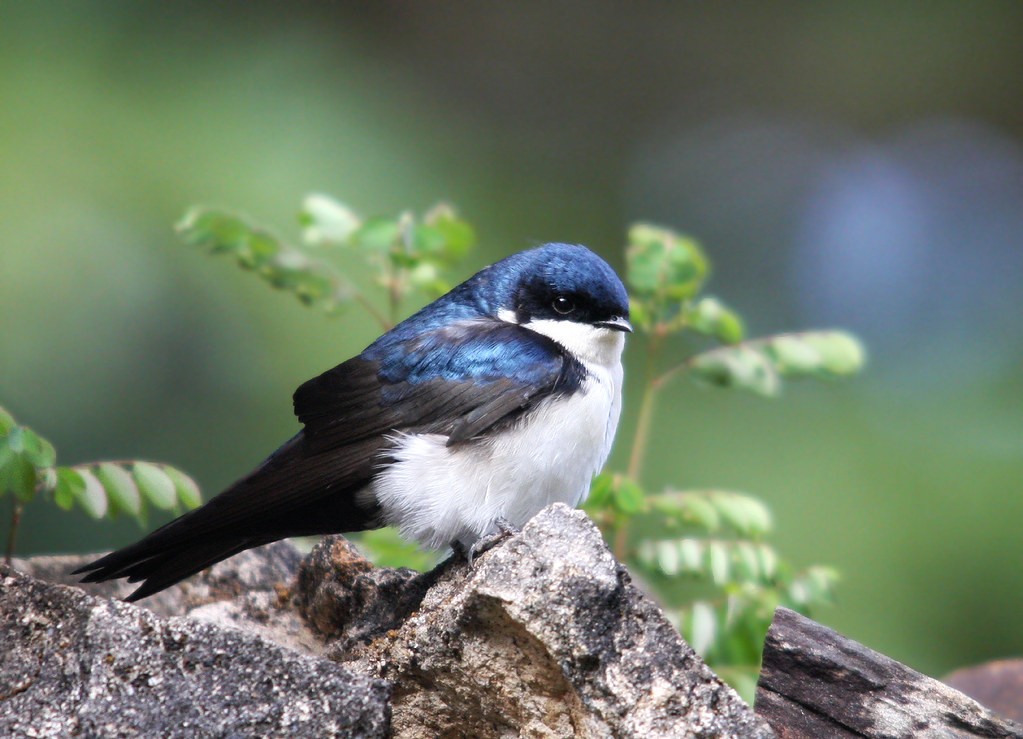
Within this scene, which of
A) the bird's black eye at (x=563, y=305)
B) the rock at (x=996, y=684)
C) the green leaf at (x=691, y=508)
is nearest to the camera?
the green leaf at (x=691, y=508)

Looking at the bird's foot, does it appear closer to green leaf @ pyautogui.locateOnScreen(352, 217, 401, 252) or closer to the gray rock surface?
the gray rock surface

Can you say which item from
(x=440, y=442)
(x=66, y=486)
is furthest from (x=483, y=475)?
(x=66, y=486)

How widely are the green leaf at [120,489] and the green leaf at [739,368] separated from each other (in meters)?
1.19

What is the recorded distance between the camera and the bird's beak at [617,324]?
2338 mm

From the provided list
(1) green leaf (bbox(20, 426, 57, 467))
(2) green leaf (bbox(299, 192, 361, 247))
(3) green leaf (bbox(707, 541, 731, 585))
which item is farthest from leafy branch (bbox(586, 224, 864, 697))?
(1) green leaf (bbox(20, 426, 57, 467))

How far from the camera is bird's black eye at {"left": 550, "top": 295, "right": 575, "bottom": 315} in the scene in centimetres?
A: 240

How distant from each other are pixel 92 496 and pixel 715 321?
128 centimetres

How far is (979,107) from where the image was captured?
5352 millimetres

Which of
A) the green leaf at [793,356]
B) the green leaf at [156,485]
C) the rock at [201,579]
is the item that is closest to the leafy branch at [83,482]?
the green leaf at [156,485]

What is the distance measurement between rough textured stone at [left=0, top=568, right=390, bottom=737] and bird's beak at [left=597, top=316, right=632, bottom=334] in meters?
1.03

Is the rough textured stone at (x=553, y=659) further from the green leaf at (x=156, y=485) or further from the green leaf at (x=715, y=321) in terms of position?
the green leaf at (x=715, y=321)

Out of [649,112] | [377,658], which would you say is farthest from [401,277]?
[649,112]

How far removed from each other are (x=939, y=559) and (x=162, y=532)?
2.68 m

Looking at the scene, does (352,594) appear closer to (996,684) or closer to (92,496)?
(92,496)
